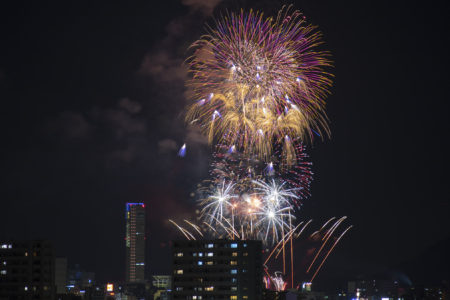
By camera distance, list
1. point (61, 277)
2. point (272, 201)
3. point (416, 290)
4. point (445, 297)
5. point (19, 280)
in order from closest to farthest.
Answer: point (272, 201), point (19, 280), point (61, 277), point (445, 297), point (416, 290)

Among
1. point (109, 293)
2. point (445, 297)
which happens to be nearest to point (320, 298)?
point (445, 297)

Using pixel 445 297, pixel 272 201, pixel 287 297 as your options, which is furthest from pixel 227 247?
pixel 445 297

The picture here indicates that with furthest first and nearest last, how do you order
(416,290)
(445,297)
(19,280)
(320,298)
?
(320,298)
(416,290)
(445,297)
(19,280)

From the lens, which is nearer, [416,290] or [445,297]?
[445,297]

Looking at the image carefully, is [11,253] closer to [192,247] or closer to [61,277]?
[192,247]

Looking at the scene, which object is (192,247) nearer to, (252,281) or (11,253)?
(252,281)

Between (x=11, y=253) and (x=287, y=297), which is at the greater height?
(x=11, y=253)

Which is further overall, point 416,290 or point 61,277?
point 416,290

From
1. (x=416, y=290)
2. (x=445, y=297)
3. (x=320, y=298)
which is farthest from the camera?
(x=320, y=298)

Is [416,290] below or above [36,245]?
below
